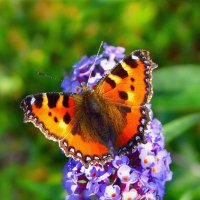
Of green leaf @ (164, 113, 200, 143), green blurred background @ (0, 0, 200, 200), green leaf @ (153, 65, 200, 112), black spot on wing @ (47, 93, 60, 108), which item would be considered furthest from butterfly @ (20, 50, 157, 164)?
green blurred background @ (0, 0, 200, 200)

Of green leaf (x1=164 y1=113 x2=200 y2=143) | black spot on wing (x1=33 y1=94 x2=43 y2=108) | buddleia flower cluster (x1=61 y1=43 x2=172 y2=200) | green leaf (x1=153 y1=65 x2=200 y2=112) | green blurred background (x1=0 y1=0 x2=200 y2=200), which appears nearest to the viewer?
buddleia flower cluster (x1=61 y1=43 x2=172 y2=200)

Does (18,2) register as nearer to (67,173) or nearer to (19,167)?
(19,167)

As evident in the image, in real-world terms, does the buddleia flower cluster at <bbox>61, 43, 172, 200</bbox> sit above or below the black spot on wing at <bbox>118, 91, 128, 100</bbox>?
below

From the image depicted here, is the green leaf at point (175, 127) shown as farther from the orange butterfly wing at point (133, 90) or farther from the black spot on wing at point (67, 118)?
the black spot on wing at point (67, 118)

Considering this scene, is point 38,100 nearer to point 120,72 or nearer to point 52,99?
point 52,99

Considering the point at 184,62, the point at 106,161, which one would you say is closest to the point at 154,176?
the point at 106,161

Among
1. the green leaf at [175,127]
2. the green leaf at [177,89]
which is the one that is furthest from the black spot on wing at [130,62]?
the green leaf at [177,89]

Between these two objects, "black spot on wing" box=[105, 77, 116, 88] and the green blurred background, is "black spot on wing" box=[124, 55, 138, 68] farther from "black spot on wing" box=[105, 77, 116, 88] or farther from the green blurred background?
the green blurred background

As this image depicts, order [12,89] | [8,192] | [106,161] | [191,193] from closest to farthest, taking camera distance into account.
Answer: [106,161], [191,193], [8,192], [12,89]
